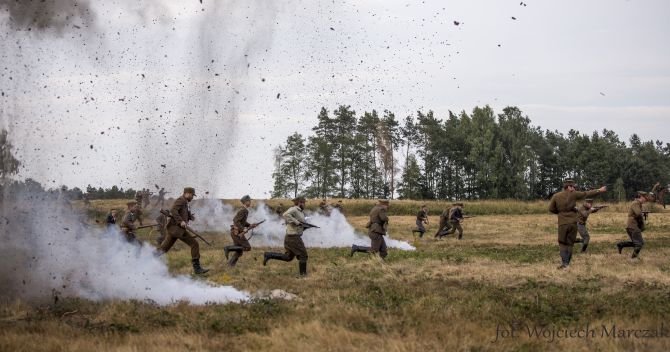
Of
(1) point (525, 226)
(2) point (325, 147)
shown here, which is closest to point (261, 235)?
(1) point (525, 226)

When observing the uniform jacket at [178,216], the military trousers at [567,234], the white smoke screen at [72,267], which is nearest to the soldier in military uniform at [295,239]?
the uniform jacket at [178,216]

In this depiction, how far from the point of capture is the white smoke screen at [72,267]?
40.8 ft

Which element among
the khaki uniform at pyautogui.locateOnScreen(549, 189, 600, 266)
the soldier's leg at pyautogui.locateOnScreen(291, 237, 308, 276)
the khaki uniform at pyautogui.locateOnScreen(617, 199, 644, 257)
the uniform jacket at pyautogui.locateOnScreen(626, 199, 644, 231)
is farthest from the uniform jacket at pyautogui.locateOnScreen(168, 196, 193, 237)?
the uniform jacket at pyautogui.locateOnScreen(626, 199, 644, 231)

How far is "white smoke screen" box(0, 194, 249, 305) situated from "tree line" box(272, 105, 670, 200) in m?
66.8

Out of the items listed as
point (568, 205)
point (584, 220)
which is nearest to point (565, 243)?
point (568, 205)

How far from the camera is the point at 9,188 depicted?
1422 cm

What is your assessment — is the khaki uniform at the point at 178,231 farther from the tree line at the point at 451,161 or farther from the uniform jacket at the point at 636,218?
the tree line at the point at 451,161

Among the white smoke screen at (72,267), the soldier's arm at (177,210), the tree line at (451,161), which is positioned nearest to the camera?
the white smoke screen at (72,267)

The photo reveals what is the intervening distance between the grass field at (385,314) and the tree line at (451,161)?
65.4 metres

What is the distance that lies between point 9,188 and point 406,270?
30.6 feet

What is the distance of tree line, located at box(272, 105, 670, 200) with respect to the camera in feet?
272

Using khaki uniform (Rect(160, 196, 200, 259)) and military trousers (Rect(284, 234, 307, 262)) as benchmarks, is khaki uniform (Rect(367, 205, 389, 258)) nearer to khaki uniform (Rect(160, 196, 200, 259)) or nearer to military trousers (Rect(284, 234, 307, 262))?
military trousers (Rect(284, 234, 307, 262))

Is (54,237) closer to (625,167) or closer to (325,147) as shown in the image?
(325,147)

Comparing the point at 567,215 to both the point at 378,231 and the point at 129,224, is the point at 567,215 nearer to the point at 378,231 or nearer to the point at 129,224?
the point at 378,231
